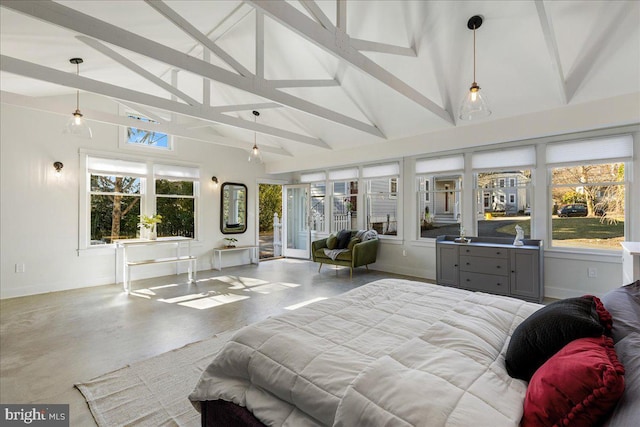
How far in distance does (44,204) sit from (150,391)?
451cm

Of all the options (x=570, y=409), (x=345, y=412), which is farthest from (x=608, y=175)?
(x=345, y=412)

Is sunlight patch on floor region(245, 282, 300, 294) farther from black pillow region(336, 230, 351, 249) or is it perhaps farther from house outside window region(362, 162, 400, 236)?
house outside window region(362, 162, 400, 236)

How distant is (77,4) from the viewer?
2.67m

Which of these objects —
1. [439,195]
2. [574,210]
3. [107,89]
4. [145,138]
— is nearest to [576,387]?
Result: [107,89]

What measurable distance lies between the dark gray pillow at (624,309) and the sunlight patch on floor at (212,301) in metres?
4.03

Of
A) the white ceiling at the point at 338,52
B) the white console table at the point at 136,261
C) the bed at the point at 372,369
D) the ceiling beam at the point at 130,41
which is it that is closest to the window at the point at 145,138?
the white ceiling at the point at 338,52

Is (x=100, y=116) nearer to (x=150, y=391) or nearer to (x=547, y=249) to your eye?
(x=150, y=391)

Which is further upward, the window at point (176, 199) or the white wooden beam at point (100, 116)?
the white wooden beam at point (100, 116)

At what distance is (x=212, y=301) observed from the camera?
440 cm

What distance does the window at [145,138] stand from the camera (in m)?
5.86

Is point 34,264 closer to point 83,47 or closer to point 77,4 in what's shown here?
point 83,47

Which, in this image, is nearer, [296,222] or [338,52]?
[338,52]

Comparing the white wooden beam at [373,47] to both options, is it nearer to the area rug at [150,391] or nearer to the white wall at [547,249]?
the white wall at [547,249]

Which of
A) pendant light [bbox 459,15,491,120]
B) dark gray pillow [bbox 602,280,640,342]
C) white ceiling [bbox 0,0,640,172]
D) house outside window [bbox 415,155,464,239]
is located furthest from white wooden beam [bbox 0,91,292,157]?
dark gray pillow [bbox 602,280,640,342]
